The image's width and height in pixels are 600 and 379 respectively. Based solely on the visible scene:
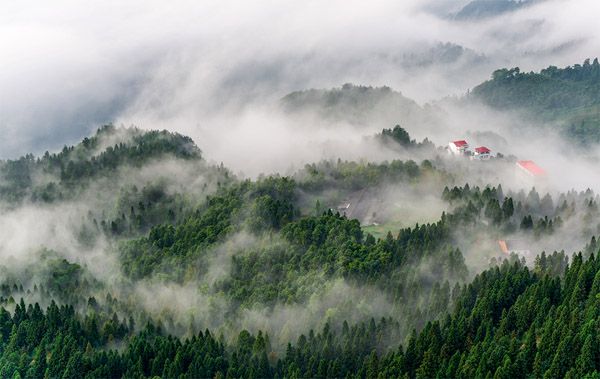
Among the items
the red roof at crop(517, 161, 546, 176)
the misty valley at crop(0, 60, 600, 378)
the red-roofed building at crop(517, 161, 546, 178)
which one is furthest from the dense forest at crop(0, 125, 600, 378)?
the red roof at crop(517, 161, 546, 176)

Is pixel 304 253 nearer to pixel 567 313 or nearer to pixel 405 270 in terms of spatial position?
pixel 405 270

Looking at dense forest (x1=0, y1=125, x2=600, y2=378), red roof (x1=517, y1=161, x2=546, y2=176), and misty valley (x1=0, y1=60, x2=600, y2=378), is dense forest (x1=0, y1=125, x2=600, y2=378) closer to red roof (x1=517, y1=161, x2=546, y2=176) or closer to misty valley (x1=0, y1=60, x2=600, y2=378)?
misty valley (x1=0, y1=60, x2=600, y2=378)

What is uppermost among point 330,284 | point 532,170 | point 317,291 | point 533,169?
point 533,169

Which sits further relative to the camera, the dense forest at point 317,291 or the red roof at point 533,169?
the red roof at point 533,169

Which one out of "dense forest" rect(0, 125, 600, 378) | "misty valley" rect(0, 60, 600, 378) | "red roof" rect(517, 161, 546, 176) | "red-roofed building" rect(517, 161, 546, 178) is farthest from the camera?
"red roof" rect(517, 161, 546, 176)

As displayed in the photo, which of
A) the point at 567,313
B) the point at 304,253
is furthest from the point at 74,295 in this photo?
the point at 567,313

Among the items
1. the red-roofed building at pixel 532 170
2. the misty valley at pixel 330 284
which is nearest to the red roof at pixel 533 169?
the red-roofed building at pixel 532 170

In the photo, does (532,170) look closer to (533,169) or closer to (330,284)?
(533,169)

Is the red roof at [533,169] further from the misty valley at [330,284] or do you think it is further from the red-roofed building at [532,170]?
the misty valley at [330,284]

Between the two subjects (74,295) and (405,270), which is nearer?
(405,270)

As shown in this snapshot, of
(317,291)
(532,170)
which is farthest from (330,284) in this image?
(532,170)

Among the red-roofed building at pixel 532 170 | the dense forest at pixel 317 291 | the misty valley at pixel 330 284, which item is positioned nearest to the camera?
the dense forest at pixel 317 291
